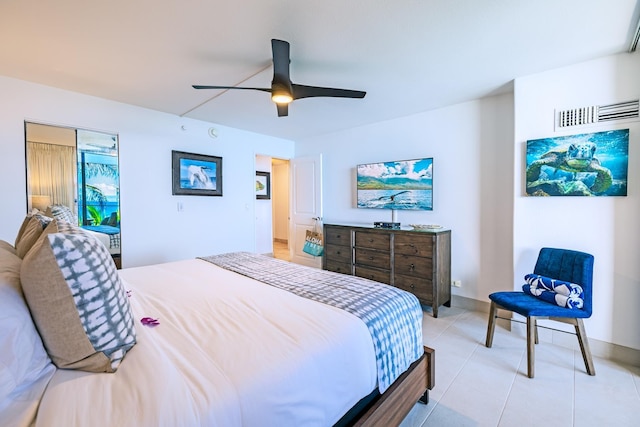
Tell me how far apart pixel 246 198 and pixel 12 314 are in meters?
3.93

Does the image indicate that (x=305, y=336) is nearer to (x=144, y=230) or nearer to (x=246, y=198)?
(x=144, y=230)

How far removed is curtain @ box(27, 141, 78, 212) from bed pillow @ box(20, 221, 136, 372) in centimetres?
278

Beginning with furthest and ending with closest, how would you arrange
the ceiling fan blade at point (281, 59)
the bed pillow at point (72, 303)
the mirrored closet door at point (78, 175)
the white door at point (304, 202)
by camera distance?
the white door at point (304, 202)
the mirrored closet door at point (78, 175)
the ceiling fan blade at point (281, 59)
the bed pillow at point (72, 303)

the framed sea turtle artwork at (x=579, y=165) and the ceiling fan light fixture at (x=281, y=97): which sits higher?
the ceiling fan light fixture at (x=281, y=97)

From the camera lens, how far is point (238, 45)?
2.08m

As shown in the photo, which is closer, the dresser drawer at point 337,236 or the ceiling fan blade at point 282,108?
the ceiling fan blade at point 282,108

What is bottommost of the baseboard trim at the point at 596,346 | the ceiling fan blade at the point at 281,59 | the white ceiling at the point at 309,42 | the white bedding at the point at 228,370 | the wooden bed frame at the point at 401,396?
the baseboard trim at the point at 596,346

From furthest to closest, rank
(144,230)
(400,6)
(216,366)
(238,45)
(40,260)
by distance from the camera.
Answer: (144,230) < (238,45) < (400,6) < (216,366) < (40,260)

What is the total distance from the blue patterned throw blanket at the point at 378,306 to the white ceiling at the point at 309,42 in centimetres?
174

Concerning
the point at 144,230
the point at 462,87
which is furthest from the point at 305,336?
the point at 144,230

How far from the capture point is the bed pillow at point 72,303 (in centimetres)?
80

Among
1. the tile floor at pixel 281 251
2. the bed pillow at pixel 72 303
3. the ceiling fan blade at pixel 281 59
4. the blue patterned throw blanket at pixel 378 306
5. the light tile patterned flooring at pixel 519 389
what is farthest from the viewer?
the tile floor at pixel 281 251

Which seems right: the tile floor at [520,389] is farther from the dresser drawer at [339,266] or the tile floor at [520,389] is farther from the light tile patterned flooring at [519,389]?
the dresser drawer at [339,266]

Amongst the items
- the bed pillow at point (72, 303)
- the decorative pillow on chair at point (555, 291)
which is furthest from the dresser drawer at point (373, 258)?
the bed pillow at point (72, 303)
